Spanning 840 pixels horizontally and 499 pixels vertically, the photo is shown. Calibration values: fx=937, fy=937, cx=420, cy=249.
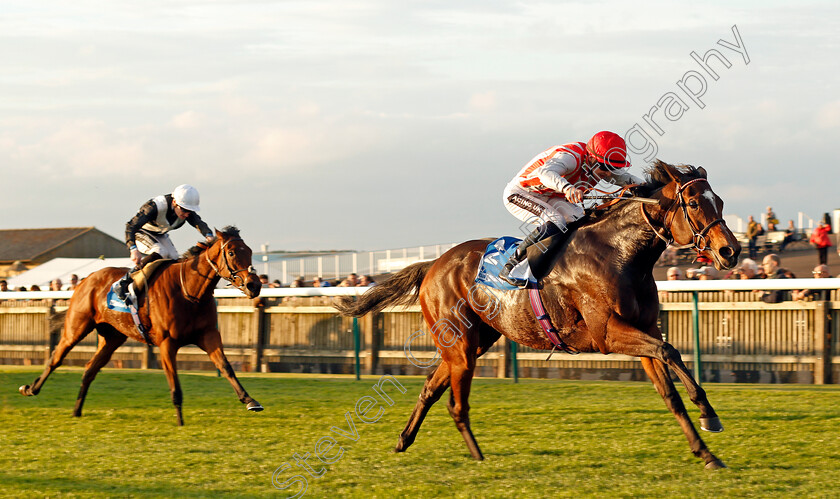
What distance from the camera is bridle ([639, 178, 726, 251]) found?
4449mm

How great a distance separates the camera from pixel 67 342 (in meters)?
7.66

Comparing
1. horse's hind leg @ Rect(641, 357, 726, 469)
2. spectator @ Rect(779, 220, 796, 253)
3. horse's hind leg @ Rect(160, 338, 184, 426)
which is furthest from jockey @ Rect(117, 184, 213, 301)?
spectator @ Rect(779, 220, 796, 253)

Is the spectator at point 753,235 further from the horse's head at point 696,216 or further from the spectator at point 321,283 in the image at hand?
the horse's head at point 696,216

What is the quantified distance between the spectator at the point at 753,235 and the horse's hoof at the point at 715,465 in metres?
16.2

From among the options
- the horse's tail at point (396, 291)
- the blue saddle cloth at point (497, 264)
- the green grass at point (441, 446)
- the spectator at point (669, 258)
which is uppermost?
the spectator at point (669, 258)

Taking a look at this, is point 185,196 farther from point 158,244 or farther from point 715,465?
point 715,465

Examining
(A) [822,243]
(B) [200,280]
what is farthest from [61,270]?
(B) [200,280]

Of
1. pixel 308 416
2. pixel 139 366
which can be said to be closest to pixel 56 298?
pixel 139 366

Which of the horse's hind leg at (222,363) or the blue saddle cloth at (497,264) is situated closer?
the blue saddle cloth at (497,264)

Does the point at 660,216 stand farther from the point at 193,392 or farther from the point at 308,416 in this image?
the point at 193,392

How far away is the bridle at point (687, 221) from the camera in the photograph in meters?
4.45

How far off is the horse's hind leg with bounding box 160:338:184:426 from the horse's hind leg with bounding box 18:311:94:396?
103 cm

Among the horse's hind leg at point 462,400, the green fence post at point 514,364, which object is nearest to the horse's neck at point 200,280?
the horse's hind leg at point 462,400

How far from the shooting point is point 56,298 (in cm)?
1321
